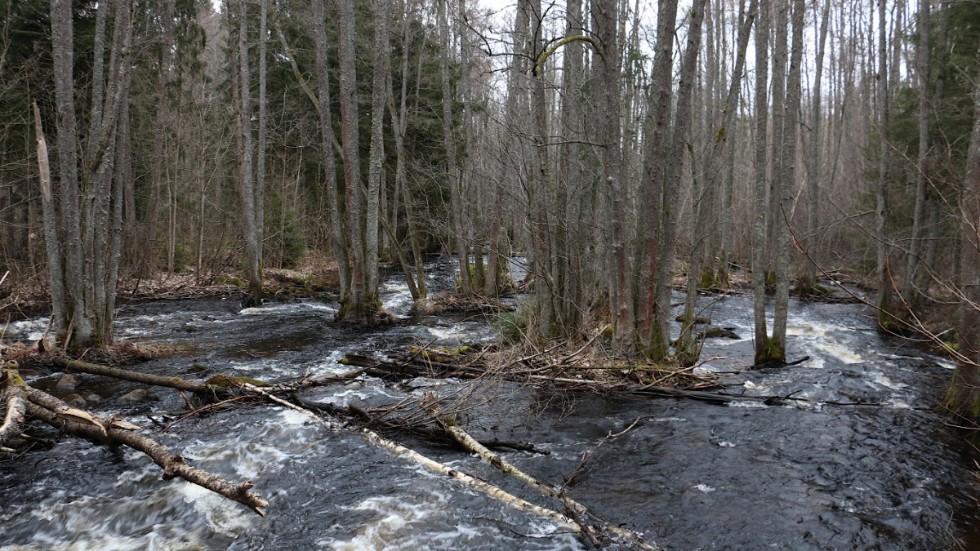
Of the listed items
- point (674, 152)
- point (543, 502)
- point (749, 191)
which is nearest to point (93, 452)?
point (543, 502)

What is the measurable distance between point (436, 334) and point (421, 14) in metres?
14.9

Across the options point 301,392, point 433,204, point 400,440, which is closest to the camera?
point 400,440

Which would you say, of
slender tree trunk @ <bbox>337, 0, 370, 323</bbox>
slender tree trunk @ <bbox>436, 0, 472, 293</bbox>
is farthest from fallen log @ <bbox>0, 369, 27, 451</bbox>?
slender tree trunk @ <bbox>436, 0, 472, 293</bbox>

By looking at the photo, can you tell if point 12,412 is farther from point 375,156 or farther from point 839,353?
point 839,353

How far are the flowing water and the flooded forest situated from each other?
0.11 feet

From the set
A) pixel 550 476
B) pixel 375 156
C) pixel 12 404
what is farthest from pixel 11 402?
pixel 375 156

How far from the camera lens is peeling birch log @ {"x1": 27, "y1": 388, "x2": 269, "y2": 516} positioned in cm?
407

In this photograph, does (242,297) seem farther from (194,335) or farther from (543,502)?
(543,502)

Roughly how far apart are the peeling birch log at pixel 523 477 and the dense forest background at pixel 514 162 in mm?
2438

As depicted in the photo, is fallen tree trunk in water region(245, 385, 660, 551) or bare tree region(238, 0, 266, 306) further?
bare tree region(238, 0, 266, 306)

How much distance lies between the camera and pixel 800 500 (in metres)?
5.21

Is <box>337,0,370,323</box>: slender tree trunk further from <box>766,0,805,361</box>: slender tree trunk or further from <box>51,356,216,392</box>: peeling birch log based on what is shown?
<box>766,0,805,361</box>: slender tree trunk

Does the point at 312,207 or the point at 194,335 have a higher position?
the point at 312,207

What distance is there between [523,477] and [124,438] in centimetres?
349
